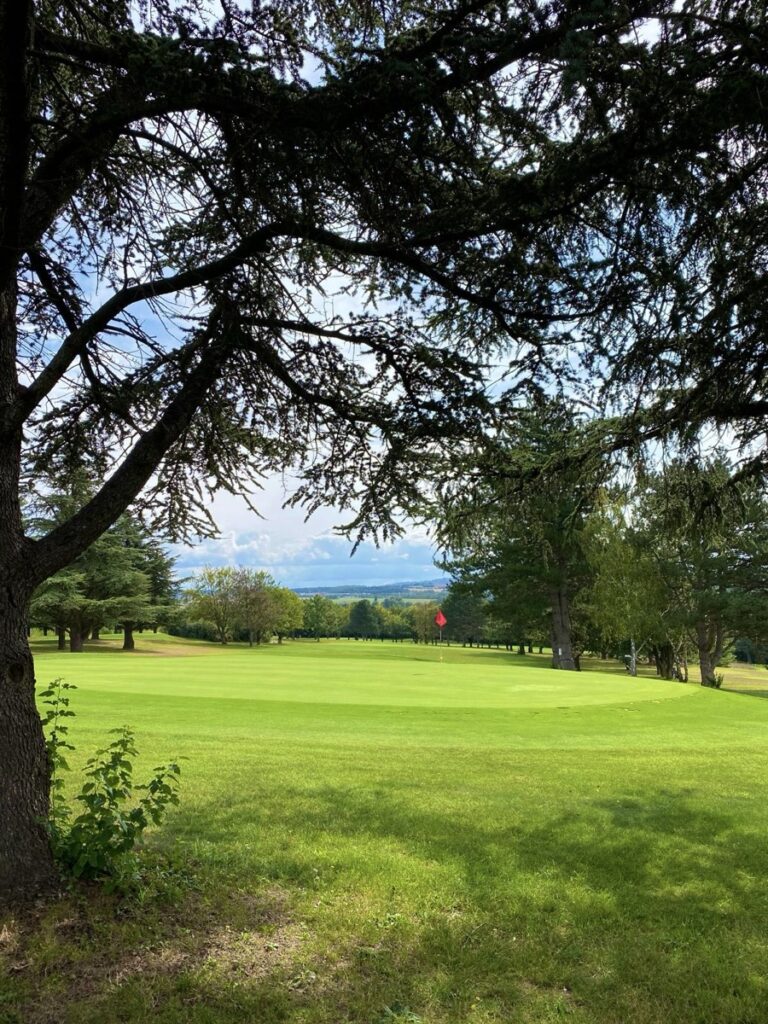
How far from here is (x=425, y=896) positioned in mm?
4578

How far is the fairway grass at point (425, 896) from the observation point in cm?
331

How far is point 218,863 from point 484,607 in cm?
3864

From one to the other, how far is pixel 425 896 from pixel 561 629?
36.6m

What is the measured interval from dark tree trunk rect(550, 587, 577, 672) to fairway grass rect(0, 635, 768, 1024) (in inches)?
1134

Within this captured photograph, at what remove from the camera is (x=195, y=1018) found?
3074 millimetres

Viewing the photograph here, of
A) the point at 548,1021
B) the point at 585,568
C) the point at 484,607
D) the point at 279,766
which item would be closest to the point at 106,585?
the point at 484,607

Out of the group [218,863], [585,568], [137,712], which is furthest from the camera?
[585,568]

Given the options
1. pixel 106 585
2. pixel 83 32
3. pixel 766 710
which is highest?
pixel 83 32

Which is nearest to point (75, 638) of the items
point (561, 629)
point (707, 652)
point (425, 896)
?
point (561, 629)

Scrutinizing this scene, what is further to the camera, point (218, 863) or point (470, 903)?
point (218, 863)

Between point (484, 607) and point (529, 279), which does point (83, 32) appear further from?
point (484, 607)

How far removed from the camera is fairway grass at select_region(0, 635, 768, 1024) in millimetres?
3311

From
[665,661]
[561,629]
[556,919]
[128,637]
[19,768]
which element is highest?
[19,768]

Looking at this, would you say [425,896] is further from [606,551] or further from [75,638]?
[75,638]
